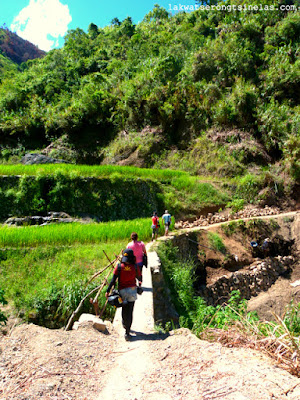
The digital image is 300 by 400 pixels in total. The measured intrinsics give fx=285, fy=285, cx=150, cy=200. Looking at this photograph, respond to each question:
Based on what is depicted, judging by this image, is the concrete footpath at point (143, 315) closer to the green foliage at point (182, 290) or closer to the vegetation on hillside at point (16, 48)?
the green foliage at point (182, 290)

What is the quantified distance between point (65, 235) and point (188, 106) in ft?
56.3

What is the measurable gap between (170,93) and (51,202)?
603 inches

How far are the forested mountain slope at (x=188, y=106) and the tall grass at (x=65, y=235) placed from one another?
11.3 meters

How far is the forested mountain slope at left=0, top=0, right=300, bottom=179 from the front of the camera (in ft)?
68.0

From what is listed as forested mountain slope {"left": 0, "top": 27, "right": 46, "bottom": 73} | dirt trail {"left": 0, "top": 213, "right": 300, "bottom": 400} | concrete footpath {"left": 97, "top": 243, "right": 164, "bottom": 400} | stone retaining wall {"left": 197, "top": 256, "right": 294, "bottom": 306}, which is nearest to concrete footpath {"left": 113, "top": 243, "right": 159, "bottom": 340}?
concrete footpath {"left": 97, "top": 243, "right": 164, "bottom": 400}

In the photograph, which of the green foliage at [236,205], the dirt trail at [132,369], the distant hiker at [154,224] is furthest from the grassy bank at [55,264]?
the green foliage at [236,205]

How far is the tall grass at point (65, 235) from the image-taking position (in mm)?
9992

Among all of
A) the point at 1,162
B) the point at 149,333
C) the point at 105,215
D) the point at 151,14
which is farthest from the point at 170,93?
the point at 151,14

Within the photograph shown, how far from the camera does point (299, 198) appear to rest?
18.2 m

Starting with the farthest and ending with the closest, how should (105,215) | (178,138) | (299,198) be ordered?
(178,138) → (299,198) → (105,215)

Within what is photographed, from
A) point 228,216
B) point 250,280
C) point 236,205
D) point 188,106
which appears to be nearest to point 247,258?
point 250,280

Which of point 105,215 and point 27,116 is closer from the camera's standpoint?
point 105,215

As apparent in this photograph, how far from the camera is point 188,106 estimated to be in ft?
77.4

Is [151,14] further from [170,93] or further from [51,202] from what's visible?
[51,202]
